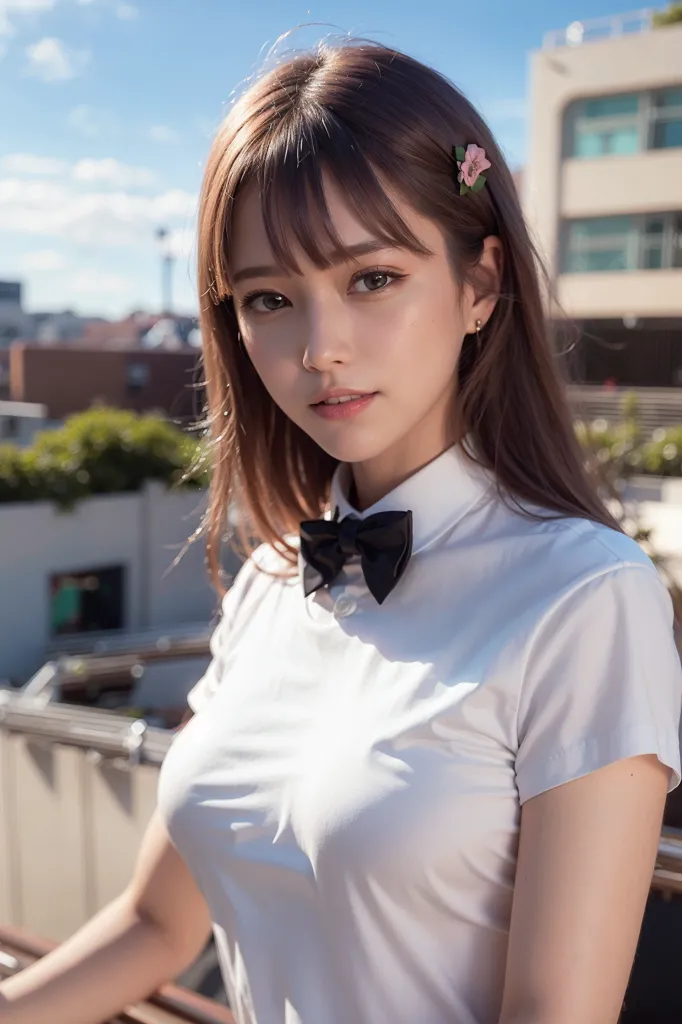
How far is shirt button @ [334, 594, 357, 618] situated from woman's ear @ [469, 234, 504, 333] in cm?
34

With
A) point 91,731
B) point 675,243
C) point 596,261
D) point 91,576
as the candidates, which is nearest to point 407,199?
point 91,731

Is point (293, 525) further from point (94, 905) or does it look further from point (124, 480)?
point (124, 480)

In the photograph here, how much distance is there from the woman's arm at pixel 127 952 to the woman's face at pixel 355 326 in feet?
1.88

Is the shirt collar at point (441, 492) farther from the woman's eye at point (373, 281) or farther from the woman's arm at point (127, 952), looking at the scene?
the woman's arm at point (127, 952)

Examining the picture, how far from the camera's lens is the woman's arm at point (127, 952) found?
1212 mm

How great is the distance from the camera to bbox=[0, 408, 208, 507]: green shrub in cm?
1027

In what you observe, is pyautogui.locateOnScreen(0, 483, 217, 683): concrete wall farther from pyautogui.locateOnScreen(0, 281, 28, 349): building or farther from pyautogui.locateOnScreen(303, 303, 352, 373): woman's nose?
pyautogui.locateOnScreen(0, 281, 28, 349): building

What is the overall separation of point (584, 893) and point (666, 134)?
59.6 feet

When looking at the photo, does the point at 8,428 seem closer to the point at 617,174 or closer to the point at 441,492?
the point at 617,174

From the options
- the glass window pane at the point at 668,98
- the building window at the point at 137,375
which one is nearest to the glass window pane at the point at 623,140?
the glass window pane at the point at 668,98

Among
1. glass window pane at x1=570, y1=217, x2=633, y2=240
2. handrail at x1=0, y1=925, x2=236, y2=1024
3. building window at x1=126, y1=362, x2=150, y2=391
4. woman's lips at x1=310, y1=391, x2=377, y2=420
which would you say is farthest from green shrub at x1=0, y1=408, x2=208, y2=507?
building window at x1=126, y1=362, x2=150, y2=391

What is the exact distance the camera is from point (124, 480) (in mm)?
10984

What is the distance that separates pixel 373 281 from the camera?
1.06 meters

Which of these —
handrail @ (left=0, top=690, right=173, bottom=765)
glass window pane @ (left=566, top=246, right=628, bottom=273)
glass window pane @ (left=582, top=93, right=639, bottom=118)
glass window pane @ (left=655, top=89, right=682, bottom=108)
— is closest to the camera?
handrail @ (left=0, top=690, right=173, bottom=765)
